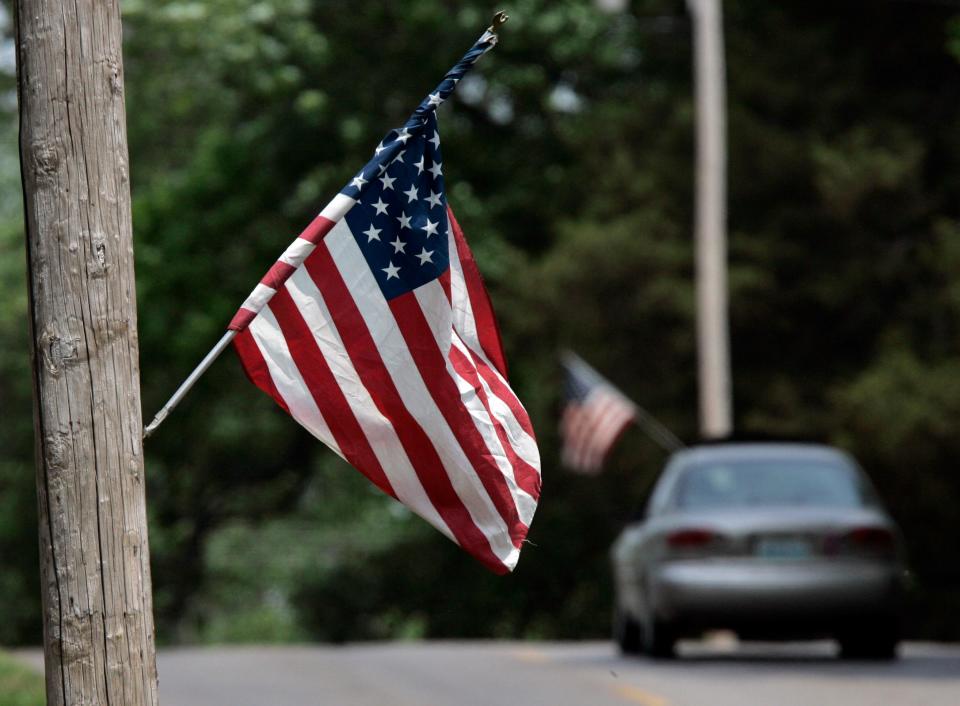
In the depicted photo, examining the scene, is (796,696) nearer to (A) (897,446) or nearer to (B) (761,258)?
(A) (897,446)

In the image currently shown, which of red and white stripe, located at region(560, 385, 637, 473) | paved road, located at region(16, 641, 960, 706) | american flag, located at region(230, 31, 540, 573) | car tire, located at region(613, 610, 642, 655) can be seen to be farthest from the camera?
red and white stripe, located at region(560, 385, 637, 473)

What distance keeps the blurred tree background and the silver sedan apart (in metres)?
10.5

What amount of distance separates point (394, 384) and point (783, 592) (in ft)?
29.6

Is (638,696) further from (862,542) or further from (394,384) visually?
(394,384)

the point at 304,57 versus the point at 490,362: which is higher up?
the point at 304,57

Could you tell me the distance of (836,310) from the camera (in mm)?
29344

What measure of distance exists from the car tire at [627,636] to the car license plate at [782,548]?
2147 millimetres

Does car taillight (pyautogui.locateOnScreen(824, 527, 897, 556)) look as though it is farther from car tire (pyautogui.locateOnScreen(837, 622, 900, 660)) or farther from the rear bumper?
car tire (pyautogui.locateOnScreen(837, 622, 900, 660))

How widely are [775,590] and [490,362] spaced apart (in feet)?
28.9

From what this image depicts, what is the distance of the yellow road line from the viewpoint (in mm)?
12845

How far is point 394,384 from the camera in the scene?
6.73 meters

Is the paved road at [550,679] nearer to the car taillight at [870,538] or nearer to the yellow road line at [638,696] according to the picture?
the yellow road line at [638,696]

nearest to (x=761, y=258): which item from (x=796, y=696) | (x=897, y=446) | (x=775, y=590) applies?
(x=897, y=446)


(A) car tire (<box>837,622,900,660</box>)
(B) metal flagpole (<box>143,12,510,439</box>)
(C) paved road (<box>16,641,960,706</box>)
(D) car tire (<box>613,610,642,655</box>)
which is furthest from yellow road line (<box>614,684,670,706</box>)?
(B) metal flagpole (<box>143,12,510,439</box>)
